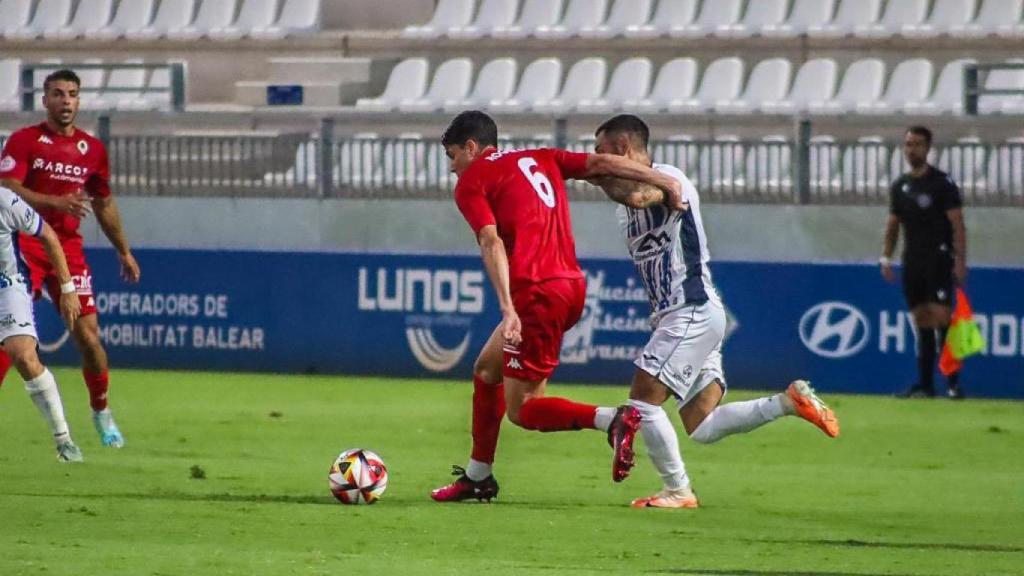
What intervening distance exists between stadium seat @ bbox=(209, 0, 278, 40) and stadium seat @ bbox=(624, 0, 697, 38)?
4975 millimetres

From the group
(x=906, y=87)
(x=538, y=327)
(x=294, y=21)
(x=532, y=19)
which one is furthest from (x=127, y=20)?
(x=538, y=327)

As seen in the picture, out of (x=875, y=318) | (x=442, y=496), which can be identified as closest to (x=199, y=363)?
(x=875, y=318)

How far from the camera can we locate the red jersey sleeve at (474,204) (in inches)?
373

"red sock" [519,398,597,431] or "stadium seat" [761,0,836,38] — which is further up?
"stadium seat" [761,0,836,38]

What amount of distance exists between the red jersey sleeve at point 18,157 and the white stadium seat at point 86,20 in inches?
584

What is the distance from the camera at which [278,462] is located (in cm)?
1228

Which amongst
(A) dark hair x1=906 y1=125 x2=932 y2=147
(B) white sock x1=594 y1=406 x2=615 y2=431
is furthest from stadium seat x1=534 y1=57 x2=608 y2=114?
(B) white sock x1=594 y1=406 x2=615 y2=431

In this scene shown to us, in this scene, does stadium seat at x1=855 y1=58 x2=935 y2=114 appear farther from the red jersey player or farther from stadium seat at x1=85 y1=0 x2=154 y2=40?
the red jersey player

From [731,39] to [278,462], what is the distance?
13.0 m

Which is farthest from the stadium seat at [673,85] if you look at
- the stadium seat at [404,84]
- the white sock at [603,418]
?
the white sock at [603,418]

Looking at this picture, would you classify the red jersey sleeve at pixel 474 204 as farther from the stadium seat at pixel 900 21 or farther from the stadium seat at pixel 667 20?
the stadium seat at pixel 667 20

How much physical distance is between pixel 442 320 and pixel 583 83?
567cm

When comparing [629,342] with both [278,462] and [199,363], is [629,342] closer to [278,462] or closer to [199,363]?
[199,363]

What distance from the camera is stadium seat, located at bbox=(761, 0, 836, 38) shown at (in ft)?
78.1
